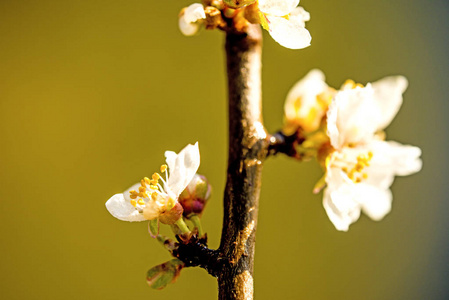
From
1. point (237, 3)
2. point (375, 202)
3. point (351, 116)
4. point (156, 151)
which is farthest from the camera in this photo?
point (156, 151)

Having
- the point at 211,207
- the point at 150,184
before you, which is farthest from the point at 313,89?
A: the point at 211,207

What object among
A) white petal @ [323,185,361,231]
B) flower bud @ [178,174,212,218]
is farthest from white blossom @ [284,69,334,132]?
flower bud @ [178,174,212,218]

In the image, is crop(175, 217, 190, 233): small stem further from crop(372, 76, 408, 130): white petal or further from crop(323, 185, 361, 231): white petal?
crop(372, 76, 408, 130): white petal

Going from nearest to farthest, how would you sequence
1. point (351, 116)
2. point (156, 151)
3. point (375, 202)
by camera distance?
1. point (351, 116)
2. point (375, 202)
3. point (156, 151)

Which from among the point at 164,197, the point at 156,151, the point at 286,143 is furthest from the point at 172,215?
the point at 156,151

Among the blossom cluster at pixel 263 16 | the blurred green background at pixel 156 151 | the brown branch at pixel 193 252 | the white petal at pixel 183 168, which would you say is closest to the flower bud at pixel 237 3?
the blossom cluster at pixel 263 16

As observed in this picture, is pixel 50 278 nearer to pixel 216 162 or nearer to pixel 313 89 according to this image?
pixel 216 162

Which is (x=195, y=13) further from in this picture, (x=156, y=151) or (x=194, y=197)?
(x=156, y=151)
